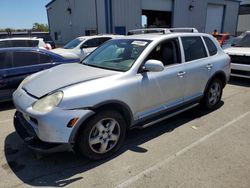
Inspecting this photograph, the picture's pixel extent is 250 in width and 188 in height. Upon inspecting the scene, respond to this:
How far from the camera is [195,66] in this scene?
426 cm

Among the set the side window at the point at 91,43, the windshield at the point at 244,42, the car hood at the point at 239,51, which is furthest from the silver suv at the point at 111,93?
the side window at the point at 91,43

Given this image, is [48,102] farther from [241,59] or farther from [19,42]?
[19,42]

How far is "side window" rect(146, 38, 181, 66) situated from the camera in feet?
12.2

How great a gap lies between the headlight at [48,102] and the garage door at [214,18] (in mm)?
26811

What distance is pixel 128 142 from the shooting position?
3.71m

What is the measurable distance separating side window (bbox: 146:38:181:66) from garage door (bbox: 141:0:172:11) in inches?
703

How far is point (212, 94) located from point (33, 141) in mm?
3806

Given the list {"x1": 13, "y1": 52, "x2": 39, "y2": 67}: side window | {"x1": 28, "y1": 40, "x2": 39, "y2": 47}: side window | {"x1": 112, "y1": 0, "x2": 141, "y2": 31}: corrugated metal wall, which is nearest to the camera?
{"x1": 13, "y1": 52, "x2": 39, "y2": 67}: side window

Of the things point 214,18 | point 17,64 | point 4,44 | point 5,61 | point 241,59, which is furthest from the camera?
point 214,18

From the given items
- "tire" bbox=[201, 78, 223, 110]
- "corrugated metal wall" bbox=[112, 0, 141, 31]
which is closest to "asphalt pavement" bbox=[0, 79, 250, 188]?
→ "tire" bbox=[201, 78, 223, 110]

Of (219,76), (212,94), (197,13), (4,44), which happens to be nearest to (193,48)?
(219,76)

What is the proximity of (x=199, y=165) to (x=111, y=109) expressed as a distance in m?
1.42

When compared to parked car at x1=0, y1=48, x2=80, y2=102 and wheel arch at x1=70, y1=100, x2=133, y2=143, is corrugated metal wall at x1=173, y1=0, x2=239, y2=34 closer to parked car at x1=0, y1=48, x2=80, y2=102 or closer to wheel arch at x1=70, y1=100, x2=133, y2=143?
parked car at x1=0, y1=48, x2=80, y2=102

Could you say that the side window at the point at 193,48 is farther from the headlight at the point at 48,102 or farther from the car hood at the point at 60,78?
the headlight at the point at 48,102
